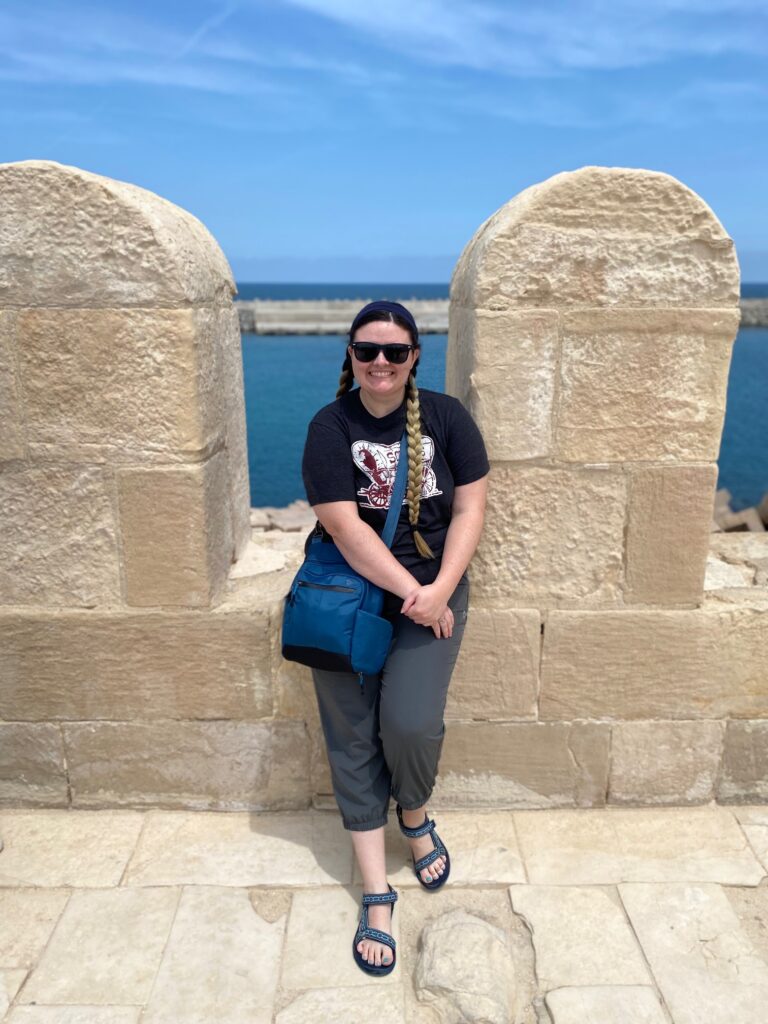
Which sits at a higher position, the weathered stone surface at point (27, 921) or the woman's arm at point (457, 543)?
the woman's arm at point (457, 543)

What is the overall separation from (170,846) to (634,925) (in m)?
1.46

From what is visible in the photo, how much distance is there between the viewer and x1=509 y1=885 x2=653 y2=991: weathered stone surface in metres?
2.05

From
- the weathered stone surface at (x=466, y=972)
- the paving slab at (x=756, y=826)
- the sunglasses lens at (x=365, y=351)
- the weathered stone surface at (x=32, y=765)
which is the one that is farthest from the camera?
the weathered stone surface at (x=32, y=765)

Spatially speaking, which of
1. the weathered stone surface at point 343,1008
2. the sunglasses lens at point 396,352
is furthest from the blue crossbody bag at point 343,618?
the weathered stone surface at point 343,1008

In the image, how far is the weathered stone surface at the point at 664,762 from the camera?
2.66 metres

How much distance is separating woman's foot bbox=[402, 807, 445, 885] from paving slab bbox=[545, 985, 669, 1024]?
18.7 inches

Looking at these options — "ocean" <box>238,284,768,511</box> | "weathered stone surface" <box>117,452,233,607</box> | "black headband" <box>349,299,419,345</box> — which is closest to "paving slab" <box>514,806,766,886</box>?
"weathered stone surface" <box>117,452,233,607</box>

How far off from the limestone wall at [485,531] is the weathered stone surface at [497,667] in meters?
0.01

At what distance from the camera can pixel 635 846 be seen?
2543mm

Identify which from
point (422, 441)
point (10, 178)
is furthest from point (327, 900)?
point (10, 178)

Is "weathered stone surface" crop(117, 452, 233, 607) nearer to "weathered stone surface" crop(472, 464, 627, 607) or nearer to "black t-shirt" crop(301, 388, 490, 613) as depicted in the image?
"black t-shirt" crop(301, 388, 490, 613)

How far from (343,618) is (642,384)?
1155 millimetres

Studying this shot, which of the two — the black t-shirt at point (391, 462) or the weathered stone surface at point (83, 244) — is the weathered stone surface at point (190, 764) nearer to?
the black t-shirt at point (391, 462)

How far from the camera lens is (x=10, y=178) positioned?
7.14ft
